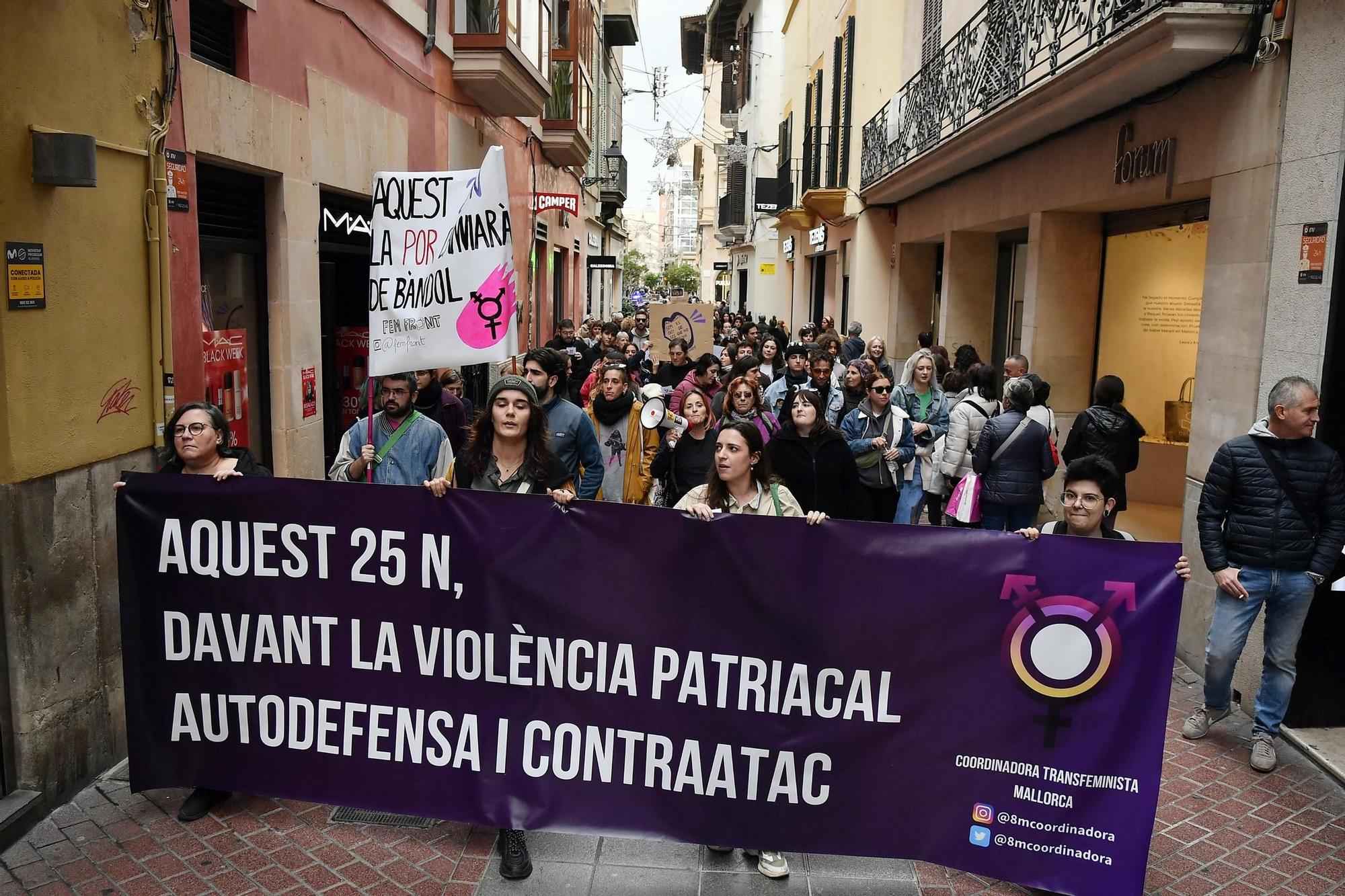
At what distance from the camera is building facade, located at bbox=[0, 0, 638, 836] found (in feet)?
16.0

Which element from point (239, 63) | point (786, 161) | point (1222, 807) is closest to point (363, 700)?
point (1222, 807)

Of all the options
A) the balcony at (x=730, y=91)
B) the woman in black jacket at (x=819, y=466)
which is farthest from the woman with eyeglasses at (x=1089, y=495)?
the balcony at (x=730, y=91)

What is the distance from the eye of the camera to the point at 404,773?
14.9 feet

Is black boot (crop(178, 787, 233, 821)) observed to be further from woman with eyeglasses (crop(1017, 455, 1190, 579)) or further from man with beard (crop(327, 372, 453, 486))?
woman with eyeglasses (crop(1017, 455, 1190, 579))

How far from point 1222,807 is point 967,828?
2.03 meters

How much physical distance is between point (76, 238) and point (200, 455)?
1232mm

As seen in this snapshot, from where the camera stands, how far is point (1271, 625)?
598cm

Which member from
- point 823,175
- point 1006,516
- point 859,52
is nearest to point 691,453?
point 1006,516

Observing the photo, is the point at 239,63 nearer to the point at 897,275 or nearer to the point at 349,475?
the point at 349,475

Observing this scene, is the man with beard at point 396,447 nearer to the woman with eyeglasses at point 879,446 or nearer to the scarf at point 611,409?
the scarf at point 611,409

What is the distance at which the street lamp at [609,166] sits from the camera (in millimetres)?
33562

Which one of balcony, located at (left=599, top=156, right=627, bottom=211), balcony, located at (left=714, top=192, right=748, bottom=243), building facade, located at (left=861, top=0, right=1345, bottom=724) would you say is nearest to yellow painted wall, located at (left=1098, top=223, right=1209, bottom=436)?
building facade, located at (left=861, top=0, right=1345, bottom=724)

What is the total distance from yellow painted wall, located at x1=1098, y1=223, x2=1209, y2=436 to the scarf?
5.84m

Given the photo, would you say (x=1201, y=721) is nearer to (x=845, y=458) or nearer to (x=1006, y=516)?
(x=1006, y=516)
